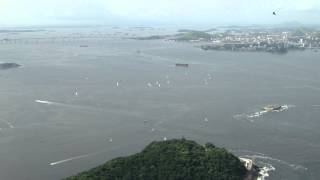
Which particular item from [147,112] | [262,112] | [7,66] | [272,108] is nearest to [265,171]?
[262,112]

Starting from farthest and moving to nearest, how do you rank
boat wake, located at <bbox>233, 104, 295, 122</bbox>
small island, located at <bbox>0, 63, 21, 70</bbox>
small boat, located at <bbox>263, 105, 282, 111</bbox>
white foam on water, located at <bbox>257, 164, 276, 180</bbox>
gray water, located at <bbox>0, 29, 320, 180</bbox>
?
small island, located at <bbox>0, 63, 21, 70</bbox>, small boat, located at <bbox>263, 105, 282, 111</bbox>, boat wake, located at <bbox>233, 104, 295, 122</bbox>, gray water, located at <bbox>0, 29, 320, 180</bbox>, white foam on water, located at <bbox>257, 164, 276, 180</bbox>

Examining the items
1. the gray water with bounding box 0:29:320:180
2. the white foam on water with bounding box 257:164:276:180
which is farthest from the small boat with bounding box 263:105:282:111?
the white foam on water with bounding box 257:164:276:180

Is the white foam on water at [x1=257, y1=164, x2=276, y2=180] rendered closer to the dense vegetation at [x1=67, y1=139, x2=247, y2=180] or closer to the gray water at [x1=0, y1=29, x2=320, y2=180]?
the gray water at [x1=0, y1=29, x2=320, y2=180]

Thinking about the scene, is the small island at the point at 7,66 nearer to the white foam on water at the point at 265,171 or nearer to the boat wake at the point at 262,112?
the boat wake at the point at 262,112

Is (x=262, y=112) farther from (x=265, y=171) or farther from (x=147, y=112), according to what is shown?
(x=265, y=171)

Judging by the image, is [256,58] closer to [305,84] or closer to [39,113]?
[305,84]
